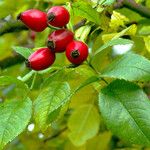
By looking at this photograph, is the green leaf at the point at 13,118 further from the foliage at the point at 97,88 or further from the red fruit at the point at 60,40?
the red fruit at the point at 60,40

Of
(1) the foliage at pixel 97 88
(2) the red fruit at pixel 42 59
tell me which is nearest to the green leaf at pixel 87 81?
(1) the foliage at pixel 97 88

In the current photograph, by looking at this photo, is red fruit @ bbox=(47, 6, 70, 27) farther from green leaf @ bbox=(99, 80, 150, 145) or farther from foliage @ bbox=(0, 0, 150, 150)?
green leaf @ bbox=(99, 80, 150, 145)

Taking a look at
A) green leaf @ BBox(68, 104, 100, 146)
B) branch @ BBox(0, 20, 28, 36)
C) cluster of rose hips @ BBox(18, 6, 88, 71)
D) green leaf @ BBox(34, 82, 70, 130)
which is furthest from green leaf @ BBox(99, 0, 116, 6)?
green leaf @ BBox(68, 104, 100, 146)

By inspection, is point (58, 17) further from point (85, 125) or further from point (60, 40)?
point (85, 125)

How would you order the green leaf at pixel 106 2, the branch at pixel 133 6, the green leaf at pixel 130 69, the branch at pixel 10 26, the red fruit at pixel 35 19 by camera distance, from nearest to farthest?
the green leaf at pixel 130 69 < the red fruit at pixel 35 19 < the green leaf at pixel 106 2 < the branch at pixel 133 6 < the branch at pixel 10 26

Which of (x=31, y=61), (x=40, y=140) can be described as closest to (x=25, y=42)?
(x=40, y=140)

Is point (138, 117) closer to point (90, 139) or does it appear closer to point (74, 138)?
point (74, 138)
